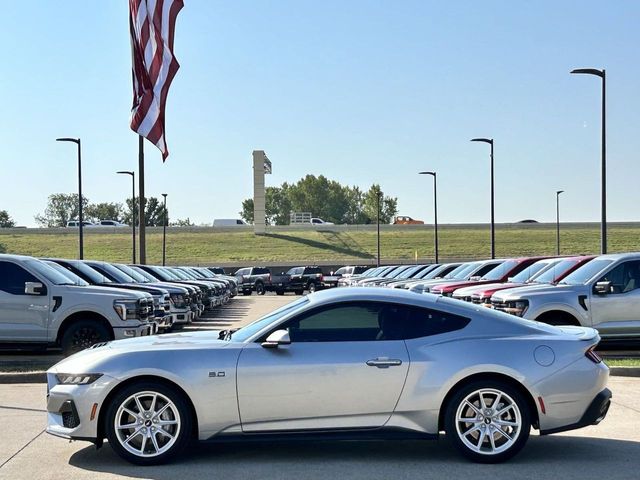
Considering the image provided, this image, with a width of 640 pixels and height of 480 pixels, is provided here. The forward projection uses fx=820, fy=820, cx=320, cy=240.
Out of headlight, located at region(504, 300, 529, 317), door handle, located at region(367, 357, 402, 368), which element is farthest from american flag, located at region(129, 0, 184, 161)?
door handle, located at region(367, 357, 402, 368)

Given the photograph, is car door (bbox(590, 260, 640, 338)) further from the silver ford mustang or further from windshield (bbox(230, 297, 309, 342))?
windshield (bbox(230, 297, 309, 342))

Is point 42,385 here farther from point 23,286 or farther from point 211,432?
point 211,432

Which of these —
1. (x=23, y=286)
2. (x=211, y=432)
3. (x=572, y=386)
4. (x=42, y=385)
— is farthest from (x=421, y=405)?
(x=23, y=286)

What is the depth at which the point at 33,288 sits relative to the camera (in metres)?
13.3

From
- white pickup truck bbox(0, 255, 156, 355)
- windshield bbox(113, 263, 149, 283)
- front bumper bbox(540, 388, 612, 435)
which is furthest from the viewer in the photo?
windshield bbox(113, 263, 149, 283)

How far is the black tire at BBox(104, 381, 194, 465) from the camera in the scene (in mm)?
6793

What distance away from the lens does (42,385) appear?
11539mm

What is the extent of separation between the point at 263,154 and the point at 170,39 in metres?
66.4

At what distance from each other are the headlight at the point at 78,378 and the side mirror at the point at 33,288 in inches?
268

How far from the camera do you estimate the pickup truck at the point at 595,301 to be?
523 inches

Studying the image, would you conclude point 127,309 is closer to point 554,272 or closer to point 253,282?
point 554,272

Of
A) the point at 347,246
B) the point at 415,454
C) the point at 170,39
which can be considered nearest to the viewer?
the point at 415,454

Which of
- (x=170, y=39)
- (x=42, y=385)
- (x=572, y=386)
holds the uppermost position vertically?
(x=170, y=39)

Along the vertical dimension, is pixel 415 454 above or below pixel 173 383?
below
